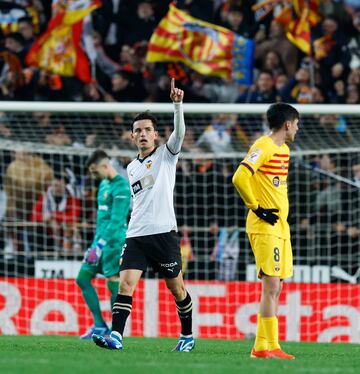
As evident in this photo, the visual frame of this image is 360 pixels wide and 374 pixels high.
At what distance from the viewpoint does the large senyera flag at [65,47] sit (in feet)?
52.0

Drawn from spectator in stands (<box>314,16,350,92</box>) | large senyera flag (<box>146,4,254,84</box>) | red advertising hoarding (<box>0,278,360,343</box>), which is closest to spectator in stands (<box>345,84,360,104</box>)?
spectator in stands (<box>314,16,350,92</box>)

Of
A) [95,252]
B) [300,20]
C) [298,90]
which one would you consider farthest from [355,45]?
[95,252]

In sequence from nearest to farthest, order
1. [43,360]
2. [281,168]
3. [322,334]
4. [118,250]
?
[43,360] → [281,168] → [118,250] → [322,334]

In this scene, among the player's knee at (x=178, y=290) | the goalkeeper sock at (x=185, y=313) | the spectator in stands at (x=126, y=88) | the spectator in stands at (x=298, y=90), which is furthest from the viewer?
the spectator in stands at (x=126, y=88)

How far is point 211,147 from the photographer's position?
1375 centimetres

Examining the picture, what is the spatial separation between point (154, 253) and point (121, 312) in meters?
0.55

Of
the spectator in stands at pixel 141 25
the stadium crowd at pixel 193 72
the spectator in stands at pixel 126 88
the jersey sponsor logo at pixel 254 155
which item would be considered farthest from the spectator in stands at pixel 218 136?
the jersey sponsor logo at pixel 254 155

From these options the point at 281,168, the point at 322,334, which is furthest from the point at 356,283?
the point at 281,168

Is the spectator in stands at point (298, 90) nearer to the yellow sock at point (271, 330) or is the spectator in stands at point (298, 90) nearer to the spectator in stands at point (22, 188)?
the spectator in stands at point (22, 188)

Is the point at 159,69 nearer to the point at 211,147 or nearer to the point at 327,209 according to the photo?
the point at 211,147

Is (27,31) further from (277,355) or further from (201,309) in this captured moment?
(277,355)

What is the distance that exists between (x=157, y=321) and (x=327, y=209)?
2742 mm

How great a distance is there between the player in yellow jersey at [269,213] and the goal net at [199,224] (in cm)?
415

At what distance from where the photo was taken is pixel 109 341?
7.81m
